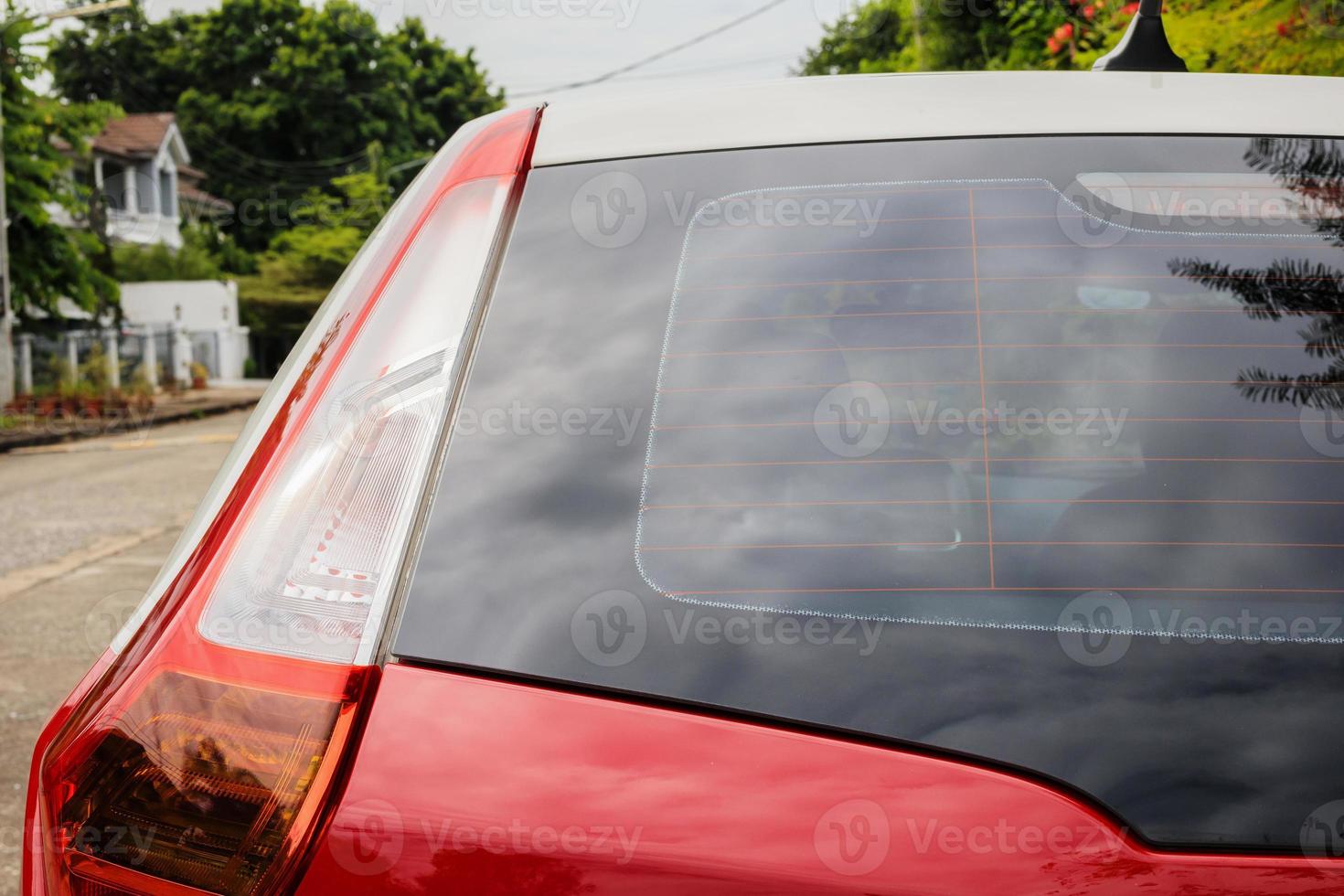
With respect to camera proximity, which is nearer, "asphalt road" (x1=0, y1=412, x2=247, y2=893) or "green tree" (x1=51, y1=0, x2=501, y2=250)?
"asphalt road" (x1=0, y1=412, x2=247, y2=893)

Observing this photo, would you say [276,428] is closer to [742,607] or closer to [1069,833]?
[742,607]

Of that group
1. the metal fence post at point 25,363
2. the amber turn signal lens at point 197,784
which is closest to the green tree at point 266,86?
the metal fence post at point 25,363

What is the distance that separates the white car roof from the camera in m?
1.37

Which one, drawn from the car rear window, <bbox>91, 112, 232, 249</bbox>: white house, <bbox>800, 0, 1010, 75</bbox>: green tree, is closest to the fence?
<bbox>91, 112, 232, 249</bbox>: white house

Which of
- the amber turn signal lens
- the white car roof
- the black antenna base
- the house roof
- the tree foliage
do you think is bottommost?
the amber turn signal lens

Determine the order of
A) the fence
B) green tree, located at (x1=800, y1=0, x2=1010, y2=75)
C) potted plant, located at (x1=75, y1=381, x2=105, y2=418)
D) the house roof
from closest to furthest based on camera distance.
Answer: green tree, located at (x1=800, y1=0, x2=1010, y2=75) → potted plant, located at (x1=75, y1=381, x2=105, y2=418) → the fence → the house roof

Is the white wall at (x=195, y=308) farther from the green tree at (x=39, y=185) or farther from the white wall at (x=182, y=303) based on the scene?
the green tree at (x=39, y=185)

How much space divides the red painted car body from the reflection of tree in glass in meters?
0.49

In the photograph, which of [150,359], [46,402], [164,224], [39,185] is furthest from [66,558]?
[164,224]

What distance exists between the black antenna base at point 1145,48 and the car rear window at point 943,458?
606mm

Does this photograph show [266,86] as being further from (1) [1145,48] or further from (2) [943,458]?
(2) [943,458]

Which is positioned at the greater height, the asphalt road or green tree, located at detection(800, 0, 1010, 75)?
green tree, located at detection(800, 0, 1010, 75)

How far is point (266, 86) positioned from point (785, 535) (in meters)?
58.8

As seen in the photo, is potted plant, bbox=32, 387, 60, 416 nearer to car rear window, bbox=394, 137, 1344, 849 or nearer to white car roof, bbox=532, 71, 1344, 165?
white car roof, bbox=532, 71, 1344, 165
